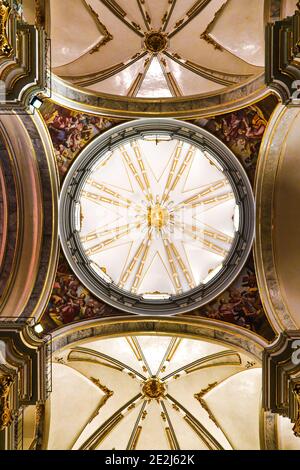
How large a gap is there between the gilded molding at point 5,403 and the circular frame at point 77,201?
4234mm

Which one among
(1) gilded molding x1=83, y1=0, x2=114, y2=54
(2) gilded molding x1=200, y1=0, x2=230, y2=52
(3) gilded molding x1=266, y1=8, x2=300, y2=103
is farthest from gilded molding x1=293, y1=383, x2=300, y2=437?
(1) gilded molding x1=83, y1=0, x2=114, y2=54

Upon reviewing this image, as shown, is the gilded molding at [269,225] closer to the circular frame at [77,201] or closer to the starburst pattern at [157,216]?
the circular frame at [77,201]

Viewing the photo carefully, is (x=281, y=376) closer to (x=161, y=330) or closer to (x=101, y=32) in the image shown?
(x=161, y=330)

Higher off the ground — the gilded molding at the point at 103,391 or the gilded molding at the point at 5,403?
the gilded molding at the point at 103,391

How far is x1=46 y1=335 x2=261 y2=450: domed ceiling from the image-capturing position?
1392 centimetres

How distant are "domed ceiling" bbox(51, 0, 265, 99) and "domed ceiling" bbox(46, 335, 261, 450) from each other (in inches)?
269

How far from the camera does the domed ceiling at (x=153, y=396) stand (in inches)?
548

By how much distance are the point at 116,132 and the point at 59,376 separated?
661cm

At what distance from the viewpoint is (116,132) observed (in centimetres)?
1234

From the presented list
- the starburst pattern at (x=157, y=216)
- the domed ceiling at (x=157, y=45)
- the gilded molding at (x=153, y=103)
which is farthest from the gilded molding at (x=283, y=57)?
the starburst pattern at (x=157, y=216)

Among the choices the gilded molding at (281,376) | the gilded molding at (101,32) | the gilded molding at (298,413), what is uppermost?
the gilded molding at (101,32)

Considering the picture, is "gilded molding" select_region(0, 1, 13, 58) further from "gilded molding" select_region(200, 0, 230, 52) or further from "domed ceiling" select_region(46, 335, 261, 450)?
"domed ceiling" select_region(46, 335, 261, 450)
